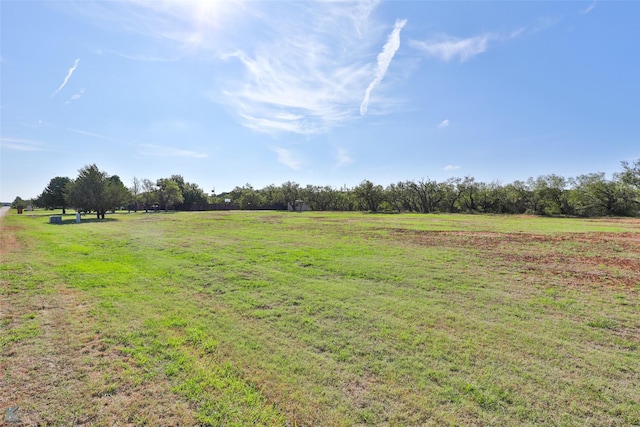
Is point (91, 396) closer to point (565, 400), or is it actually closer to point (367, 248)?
point (565, 400)

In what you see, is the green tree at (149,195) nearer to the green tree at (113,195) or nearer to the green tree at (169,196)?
the green tree at (169,196)

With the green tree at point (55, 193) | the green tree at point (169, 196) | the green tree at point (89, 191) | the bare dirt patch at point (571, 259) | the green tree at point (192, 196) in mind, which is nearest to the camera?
the bare dirt patch at point (571, 259)

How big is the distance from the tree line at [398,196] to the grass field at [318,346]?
32.4 m

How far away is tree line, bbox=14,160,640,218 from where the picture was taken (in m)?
34.9

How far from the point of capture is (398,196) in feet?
210

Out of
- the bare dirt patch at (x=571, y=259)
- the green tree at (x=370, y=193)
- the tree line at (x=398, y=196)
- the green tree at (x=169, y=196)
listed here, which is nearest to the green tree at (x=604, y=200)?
the tree line at (x=398, y=196)

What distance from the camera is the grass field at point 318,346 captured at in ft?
8.89

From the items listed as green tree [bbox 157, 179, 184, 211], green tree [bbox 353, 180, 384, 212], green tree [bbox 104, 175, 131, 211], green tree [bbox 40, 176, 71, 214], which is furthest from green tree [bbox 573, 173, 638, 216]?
green tree [bbox 40, 176, 71, 214]

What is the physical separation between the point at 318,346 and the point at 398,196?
63.2m

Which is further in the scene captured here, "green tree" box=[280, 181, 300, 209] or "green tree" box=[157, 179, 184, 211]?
"green tree" box=[280, 181, 300, 209]

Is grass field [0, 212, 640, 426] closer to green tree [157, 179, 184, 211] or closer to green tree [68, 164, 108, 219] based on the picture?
green tree [68, 164, 108, 219]

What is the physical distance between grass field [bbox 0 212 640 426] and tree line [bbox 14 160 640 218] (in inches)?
1274

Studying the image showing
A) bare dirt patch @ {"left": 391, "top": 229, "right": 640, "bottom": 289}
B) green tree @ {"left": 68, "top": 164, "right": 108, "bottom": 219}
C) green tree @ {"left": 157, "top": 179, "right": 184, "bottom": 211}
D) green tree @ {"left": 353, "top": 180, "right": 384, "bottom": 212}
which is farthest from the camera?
green tree @ {"left": 353, "top": 180, "right": 384, "bottom": 212}

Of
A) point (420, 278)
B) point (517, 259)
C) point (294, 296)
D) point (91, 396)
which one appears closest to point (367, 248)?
point (420, 278)
